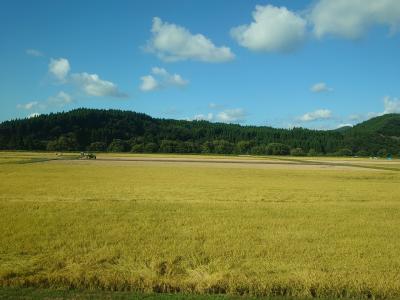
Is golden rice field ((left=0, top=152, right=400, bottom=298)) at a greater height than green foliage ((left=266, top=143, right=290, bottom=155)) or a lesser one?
lesser

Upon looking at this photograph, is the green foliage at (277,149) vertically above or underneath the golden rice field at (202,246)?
above

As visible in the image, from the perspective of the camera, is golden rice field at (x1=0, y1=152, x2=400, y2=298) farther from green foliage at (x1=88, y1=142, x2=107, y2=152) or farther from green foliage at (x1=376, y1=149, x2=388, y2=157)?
green foliage at (x1=376, y1=149, x2=388, y2=157)

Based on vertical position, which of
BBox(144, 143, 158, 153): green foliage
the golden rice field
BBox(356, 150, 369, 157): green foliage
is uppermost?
BBox(144, 143, 158, 153): green foliage

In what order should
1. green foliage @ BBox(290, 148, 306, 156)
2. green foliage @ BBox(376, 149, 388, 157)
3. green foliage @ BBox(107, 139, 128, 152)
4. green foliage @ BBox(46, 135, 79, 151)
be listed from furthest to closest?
green foliage @ BBox(376, 149, 388, 157) → green foliage @ BBox(290, 148, 306, 156) → green foliage @ BBox(107, 139, 128, 152) → green foliage @ BBox(46, 135, 79, 151)

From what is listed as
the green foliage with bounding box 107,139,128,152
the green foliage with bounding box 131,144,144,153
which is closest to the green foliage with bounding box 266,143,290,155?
the green foliage with bounding box 131,144,144,153

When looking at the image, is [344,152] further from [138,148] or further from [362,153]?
[138,148]

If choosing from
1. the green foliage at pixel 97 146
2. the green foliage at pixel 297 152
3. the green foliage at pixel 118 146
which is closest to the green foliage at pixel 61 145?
the green foliage at pixel 97 146

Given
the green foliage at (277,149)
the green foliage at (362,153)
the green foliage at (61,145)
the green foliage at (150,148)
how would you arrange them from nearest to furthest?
1. the green foliage at (61,145)
2. the green foliage at (150,148)
3. the green foliage at (277,149)
4. the green foliage at (362,153)

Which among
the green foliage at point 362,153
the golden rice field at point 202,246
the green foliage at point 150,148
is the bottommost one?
the golden rice field at point 202,246

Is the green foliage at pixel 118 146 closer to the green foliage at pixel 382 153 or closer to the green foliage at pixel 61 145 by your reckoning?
the green foliage at pixel 61 145

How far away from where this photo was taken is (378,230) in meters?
18.5

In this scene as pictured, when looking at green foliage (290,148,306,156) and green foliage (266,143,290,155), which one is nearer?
green foliage (290,148,306,156)

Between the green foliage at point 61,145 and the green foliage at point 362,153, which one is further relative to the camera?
the green foliage at point 362,153

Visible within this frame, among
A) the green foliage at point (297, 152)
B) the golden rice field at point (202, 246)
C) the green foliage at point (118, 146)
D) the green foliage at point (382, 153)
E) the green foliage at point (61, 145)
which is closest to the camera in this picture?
the golden rice field at point (202, 246)
